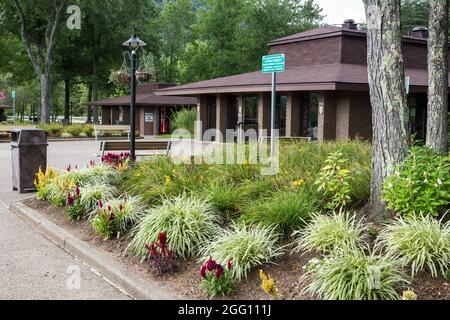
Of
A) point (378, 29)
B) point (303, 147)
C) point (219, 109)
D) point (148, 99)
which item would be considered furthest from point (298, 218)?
point (148, 99)

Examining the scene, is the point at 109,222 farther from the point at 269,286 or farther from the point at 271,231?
the point at 269,286

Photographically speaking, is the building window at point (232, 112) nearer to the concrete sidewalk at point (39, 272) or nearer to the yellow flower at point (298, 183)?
the concrete sidewalk at point (39, 272)

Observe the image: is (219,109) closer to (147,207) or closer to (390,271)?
(147,207)

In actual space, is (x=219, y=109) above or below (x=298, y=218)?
above

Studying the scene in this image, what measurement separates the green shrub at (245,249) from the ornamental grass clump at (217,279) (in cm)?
13

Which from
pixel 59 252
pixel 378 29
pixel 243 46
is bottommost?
pixel 59 252

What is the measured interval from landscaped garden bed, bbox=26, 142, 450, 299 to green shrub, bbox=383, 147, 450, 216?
2cm

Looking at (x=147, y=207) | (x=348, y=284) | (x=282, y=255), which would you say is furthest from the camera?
(x=147, y=207)

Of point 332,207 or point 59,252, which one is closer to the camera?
point 332,207

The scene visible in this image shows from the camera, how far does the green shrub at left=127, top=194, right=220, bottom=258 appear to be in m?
5.58

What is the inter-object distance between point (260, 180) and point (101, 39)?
144ft

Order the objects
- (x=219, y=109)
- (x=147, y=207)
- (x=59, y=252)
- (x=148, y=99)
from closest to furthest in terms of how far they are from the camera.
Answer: (x=59, y=252) → (x=147, y=207) → (x=219, y=109) → (x=148, y=99)

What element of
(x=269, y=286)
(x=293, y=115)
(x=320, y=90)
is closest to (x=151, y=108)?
(x=293, y=115)

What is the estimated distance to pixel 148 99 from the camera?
1479 inches
